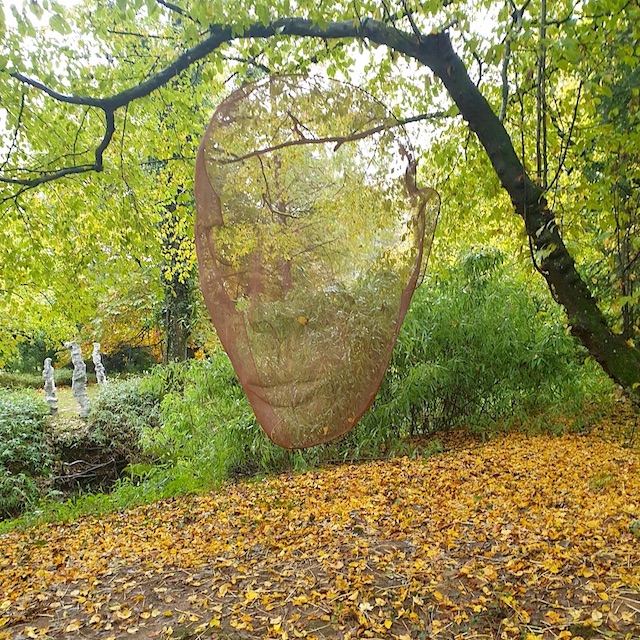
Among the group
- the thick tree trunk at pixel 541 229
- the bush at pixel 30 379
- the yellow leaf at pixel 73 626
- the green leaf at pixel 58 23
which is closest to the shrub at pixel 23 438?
the yellow leaf at pixel 73 626

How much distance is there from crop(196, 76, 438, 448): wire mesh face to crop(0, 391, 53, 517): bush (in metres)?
4.80

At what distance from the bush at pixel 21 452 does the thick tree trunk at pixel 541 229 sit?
6000mm

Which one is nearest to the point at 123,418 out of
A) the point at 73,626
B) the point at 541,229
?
the point at 73,626

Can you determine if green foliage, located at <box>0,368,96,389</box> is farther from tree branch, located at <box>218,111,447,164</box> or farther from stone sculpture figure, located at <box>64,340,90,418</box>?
tree branch, located at <box>218,111,447,164</box>

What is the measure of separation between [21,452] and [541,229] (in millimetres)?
6522

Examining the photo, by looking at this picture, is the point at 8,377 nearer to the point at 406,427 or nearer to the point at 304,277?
the point at 406,427

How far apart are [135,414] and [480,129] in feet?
22.1

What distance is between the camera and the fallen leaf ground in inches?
91.4

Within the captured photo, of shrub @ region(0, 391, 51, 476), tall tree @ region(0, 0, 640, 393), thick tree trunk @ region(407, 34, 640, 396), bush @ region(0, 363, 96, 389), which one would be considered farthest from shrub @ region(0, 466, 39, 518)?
bush @ region(0, 363, 96, 389)

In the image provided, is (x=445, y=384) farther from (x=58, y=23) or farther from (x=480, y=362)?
(x=58, y=23)

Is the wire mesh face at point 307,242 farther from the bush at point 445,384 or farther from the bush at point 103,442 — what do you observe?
the bush at point 103,442

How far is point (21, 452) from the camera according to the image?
6.45 meters

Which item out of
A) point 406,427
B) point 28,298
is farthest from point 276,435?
point 28,298

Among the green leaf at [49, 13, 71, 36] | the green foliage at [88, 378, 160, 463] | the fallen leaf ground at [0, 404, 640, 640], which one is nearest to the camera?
the fallen leaf ground at [0, 404, 640, 640]
